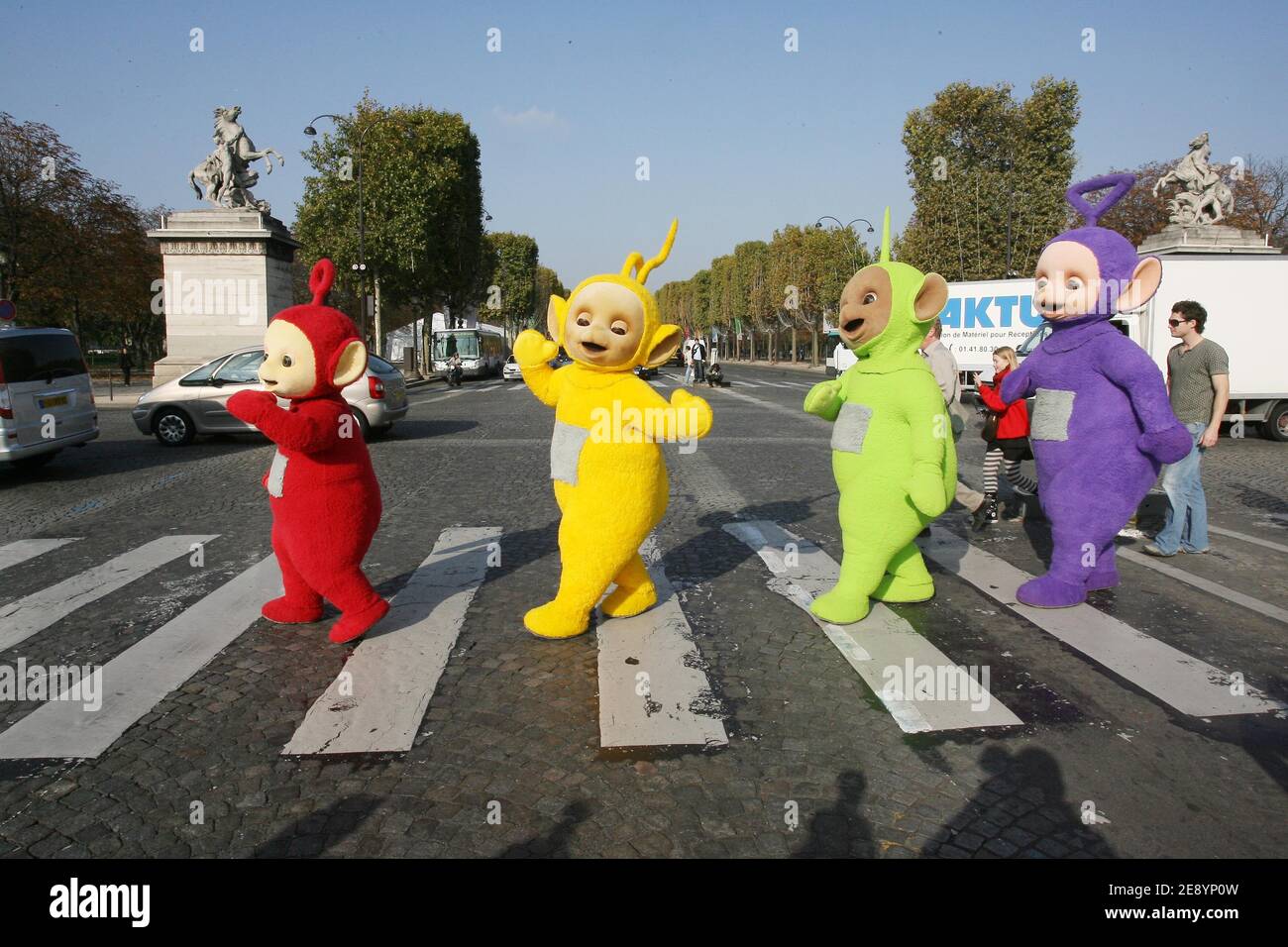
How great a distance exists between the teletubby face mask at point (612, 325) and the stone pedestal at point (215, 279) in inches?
817

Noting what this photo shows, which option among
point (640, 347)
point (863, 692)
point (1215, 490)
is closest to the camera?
point (863, 692)

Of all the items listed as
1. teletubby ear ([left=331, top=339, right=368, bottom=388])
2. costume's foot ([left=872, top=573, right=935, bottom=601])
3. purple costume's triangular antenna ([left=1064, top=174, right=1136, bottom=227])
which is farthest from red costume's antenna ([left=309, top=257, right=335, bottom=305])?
purple costume's triangular antenna ([left=1064, top=174, right=1136, bottom=227])

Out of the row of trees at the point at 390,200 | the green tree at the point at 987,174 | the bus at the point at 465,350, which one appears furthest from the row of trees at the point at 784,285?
the row of trees at the point at 390,200

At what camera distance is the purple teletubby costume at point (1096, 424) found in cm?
478

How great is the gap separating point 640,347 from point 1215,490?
8174mm

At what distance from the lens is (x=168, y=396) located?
509 inches

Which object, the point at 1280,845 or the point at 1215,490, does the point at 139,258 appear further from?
the point at 1280,845

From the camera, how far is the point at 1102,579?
5.23 m

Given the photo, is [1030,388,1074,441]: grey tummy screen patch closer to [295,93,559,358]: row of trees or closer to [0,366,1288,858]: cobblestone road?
[0,366,1288,858]: cobblestone road

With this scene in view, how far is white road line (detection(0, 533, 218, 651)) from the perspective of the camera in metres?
4.83

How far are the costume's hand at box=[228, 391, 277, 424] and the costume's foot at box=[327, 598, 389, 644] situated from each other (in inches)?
44.4

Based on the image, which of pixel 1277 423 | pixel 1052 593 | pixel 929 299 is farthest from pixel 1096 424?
pixel 1277 423
